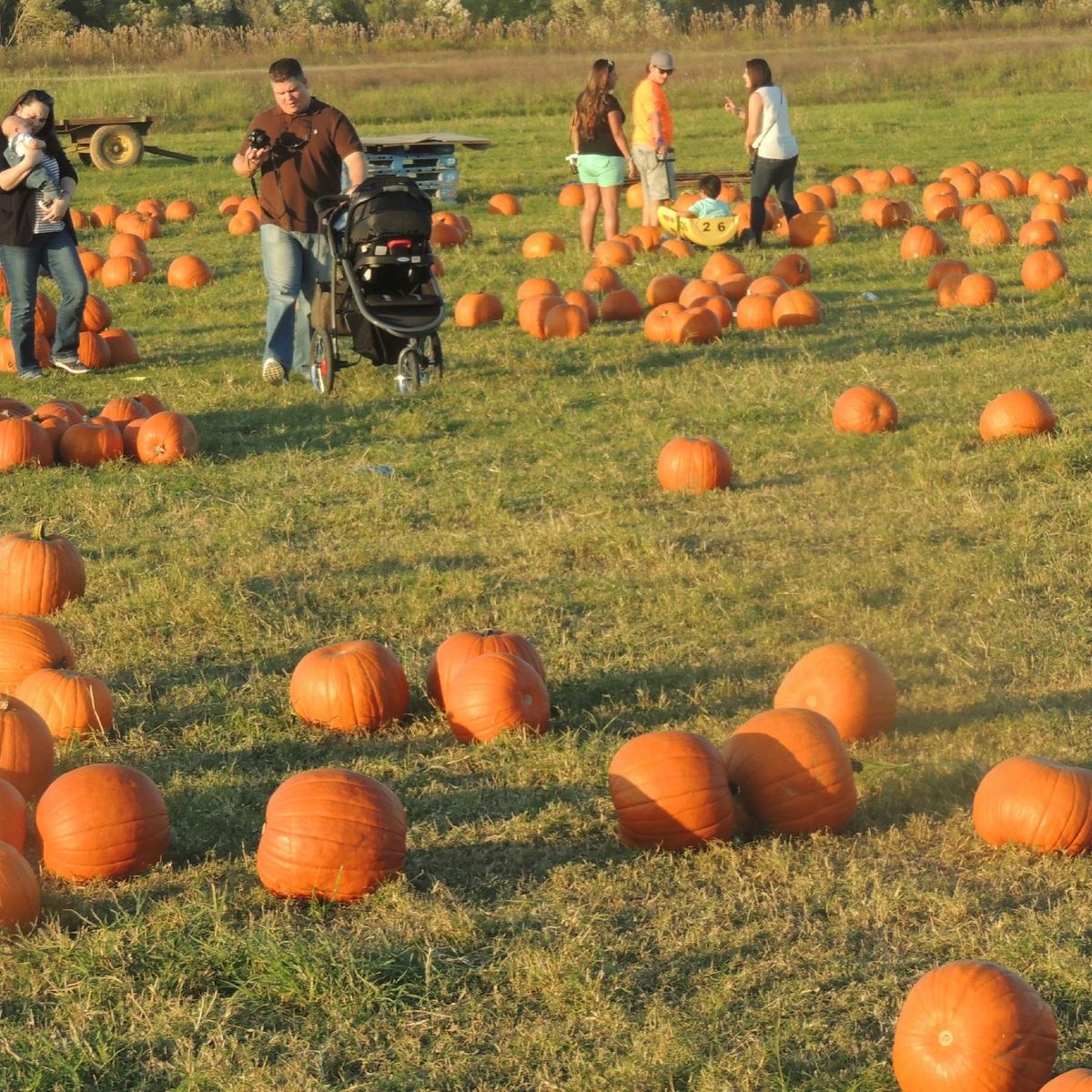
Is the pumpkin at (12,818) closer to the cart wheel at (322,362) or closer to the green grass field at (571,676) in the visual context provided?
the green grass field at (571,676)

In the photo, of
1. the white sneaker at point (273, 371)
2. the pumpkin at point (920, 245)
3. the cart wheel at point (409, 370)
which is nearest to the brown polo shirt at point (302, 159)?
the white sneaker at point (273, 371)

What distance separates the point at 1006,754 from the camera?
519 cm

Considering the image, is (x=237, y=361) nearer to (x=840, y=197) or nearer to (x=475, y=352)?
(x=475, y=352)

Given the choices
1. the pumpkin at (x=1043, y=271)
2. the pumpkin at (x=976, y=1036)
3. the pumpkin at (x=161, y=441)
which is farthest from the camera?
the pumpkin at (x=1043, y=271)

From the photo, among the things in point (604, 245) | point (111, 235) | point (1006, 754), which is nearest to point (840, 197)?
point (604, 245)

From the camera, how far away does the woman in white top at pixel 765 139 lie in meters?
16.2

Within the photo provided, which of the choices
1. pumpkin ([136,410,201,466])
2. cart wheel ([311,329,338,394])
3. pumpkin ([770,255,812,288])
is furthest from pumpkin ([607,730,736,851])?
pumpkin ([770,255,812,288])

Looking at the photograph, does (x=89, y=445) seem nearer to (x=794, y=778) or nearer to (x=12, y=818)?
(x=12, y=818)

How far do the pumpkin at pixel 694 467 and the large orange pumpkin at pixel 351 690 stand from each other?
318cm

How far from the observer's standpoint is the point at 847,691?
5.26 m

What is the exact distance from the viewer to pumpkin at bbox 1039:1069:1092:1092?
3.00 meters

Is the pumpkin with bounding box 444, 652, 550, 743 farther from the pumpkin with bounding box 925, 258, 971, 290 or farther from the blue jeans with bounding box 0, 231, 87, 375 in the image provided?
the pumpkin with bounding box 925, 258, 971, 290

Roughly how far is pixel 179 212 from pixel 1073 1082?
1891 centimetres

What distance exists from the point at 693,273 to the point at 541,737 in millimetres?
10604
